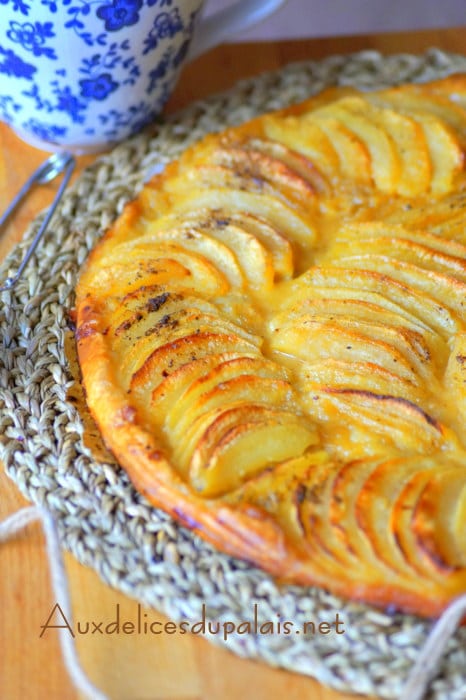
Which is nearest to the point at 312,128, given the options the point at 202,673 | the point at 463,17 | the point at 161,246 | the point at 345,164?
the point at 345,164

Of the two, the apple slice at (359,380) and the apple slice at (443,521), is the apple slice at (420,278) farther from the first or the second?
the apple slice at (443,521)

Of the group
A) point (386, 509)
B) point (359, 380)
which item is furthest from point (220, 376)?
point (386, 509)

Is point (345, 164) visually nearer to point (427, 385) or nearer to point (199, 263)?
point (199, 263)

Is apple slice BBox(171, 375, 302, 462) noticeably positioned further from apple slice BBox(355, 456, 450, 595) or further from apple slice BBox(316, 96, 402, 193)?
apple slice BBox(316, 96, 402, 193)

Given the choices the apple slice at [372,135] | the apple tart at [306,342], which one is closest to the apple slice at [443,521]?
the apple tart at [306,342]

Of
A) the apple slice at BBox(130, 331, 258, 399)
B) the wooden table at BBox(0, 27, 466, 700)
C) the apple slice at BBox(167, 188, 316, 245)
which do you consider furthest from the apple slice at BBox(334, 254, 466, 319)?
the wooden table at BBox(0, 27, 466, 700)

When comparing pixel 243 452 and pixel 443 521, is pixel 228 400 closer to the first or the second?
pixel 243 452
